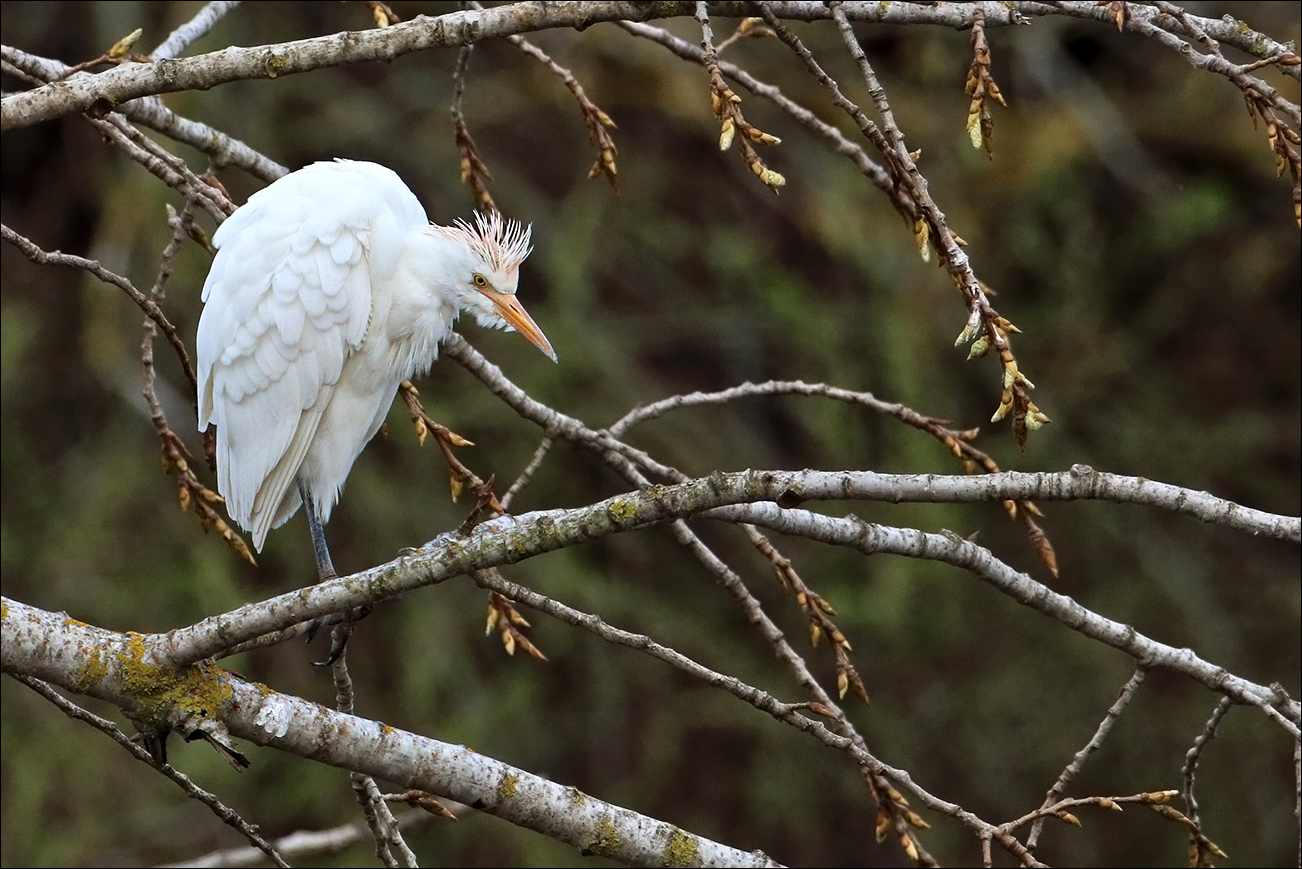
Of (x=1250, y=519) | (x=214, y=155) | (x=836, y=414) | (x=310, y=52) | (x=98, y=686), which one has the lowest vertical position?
(x=98, y=686)

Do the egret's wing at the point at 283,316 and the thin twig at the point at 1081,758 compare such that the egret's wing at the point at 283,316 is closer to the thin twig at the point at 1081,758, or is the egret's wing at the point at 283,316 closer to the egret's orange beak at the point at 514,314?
the egret's orange beak at the point at 514,314

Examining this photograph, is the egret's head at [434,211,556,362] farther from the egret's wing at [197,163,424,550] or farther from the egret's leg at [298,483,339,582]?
the egret's leg at [298,483,339,582]

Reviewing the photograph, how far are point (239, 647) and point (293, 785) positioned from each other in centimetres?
344

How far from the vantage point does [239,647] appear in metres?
1.86

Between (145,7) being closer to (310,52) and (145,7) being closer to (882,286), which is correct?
(882,286)

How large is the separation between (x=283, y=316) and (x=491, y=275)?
0.48 meters

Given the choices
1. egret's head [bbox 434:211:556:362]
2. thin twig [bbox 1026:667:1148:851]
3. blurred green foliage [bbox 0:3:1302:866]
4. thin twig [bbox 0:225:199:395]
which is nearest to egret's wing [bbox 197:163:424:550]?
egret's head [bbox 434:211:556:362]

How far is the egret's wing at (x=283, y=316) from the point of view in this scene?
10.1 feet

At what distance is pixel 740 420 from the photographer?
607 centimetres

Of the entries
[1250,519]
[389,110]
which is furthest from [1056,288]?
[1250,519]


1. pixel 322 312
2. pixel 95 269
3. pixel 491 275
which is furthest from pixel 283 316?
pixel 95 269

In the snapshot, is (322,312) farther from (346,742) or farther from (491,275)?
(346,742)

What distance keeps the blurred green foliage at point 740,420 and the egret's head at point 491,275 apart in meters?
1.83

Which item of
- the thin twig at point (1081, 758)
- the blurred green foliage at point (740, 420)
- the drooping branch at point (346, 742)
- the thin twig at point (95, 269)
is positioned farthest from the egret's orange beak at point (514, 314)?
the blurred green foliage at point (740, 420)
